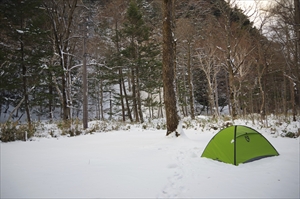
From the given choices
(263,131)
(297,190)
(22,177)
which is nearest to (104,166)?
(22,177)

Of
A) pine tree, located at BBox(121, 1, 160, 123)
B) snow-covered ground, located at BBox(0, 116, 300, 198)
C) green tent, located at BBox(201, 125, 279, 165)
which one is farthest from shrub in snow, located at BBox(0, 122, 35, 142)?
pine tree, located at BBox(121, 1, 160, 123)

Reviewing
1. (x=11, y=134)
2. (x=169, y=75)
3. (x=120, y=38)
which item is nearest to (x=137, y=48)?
(x=120, y=38)

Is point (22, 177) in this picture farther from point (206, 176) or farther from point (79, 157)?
point (206, 176)

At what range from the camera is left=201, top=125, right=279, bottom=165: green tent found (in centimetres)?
389

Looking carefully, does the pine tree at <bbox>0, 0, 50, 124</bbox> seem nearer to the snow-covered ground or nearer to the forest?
the forest

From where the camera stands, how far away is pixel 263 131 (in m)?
7.57

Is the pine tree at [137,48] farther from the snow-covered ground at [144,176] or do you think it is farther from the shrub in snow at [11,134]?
the snow-covered ground at [144,176]

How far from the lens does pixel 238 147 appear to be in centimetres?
391

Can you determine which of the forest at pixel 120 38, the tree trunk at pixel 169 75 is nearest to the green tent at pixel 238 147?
the tree trunk at pixel 169 75

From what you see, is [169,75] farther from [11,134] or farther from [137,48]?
[137,48]

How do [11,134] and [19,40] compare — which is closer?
[11,134]

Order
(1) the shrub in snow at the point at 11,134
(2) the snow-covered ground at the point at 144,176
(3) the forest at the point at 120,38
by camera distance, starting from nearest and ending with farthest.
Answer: (2) the snow-covered ground at the point at 144,176 < (1) the shrub in snow at the point at 11,134 < (3) the forest at the point at 120,38

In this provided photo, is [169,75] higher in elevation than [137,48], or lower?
lower

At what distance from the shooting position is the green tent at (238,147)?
3.89 m
